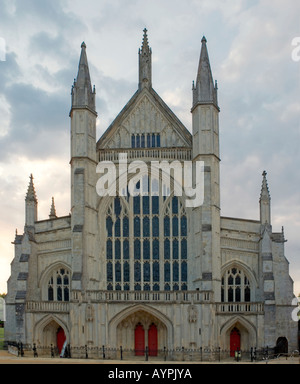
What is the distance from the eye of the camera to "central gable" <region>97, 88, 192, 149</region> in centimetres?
4451

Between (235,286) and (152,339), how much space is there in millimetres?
6850

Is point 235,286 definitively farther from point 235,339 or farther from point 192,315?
point 192,315

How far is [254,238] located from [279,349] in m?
7.64

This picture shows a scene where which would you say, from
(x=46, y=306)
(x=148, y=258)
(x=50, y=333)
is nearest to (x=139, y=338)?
(x=148, y=258)

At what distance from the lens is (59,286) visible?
44500 mm

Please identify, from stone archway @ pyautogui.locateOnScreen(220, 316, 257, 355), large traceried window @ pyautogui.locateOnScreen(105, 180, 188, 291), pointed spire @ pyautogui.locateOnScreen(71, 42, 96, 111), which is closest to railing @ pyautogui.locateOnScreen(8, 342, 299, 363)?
stone archway @ pyautogui.locateOnScreen(220, 316, 257, 355)

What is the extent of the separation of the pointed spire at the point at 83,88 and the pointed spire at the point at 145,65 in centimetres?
380

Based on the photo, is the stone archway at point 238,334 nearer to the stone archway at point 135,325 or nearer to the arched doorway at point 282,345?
the arched doorway at point 282,345

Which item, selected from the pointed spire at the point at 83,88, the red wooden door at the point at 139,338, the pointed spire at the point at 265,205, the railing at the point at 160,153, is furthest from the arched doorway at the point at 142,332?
the pointed spire at the point at 83,88

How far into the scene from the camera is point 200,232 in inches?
1638

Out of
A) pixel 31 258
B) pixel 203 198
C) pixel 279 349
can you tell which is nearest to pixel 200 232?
pixel 203 198

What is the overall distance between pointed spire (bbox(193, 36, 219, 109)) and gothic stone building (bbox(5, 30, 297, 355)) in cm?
8

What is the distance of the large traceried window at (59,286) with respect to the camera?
44.3m

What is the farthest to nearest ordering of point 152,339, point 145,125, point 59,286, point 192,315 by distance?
point 145,125 < point 59,286 < point 152,339 < point 192,315
